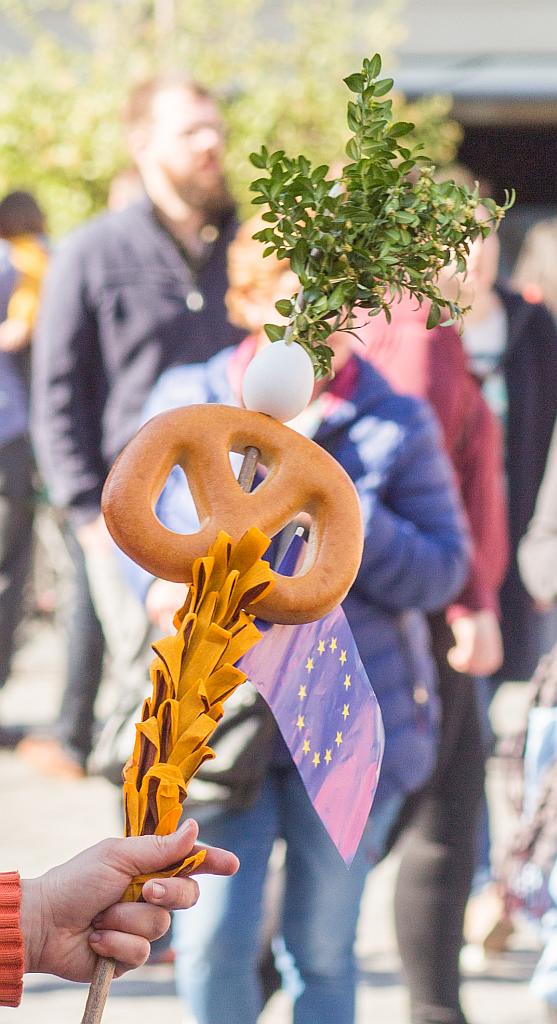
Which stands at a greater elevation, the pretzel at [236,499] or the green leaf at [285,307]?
the green leaf at [285,307]

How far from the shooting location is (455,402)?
3418 millimetres

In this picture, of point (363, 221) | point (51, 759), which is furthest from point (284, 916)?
point (51, 759)

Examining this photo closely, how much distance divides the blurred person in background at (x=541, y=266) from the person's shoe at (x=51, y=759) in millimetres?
2322

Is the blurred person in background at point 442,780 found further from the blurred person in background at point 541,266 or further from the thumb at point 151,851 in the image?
the blurred person in background at point 541,266

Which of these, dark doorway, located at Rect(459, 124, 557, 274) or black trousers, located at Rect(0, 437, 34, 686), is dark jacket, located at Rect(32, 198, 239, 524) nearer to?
black trousers, located at Rect(0, 437, 34, 686)

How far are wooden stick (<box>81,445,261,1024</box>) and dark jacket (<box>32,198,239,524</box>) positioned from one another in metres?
2.41

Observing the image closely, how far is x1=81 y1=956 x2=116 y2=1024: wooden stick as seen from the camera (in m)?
1.34

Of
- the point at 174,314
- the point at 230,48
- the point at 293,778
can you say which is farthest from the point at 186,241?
the point at 230,48

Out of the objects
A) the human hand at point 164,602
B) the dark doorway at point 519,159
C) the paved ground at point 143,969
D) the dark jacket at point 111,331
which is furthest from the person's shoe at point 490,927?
the dark doorway at point 519,159

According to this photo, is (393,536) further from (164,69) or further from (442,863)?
(164,69)

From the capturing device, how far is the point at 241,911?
2.54 meters

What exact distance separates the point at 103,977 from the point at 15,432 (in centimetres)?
453

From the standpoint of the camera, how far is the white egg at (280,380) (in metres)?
1.48

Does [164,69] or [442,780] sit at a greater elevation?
[164,69]
